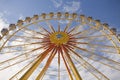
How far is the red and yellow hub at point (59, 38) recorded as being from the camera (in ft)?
64.7

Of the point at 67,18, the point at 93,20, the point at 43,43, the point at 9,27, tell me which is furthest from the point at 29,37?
the point at 93,20

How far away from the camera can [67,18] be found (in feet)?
75.2

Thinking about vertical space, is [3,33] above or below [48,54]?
above

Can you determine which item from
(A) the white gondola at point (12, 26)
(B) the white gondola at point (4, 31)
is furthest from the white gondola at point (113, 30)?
(B) the white gondola at point (4, 31)

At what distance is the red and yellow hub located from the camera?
19.7m

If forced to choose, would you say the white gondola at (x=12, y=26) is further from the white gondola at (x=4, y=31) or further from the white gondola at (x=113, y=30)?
the white gondola at (x=113, y=30)

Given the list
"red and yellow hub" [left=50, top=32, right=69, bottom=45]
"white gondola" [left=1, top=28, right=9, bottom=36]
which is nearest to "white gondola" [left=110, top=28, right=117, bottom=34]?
"red and yellow hub" [left=50, top=32, right=69, bottom=45]

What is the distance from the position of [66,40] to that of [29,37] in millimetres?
3317

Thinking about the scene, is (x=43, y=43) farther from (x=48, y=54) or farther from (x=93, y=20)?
(x=93, y=20)

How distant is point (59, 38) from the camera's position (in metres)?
20.0

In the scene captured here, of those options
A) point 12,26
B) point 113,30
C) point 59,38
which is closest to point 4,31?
point 12,26

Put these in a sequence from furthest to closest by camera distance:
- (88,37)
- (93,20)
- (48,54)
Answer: (93,20)
(88,37)
(48,54)

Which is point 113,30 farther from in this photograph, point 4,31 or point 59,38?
point 4,31

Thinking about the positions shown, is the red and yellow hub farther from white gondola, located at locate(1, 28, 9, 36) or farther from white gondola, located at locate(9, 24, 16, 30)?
white gondola, located at locate(1, 28, 9, 36)
